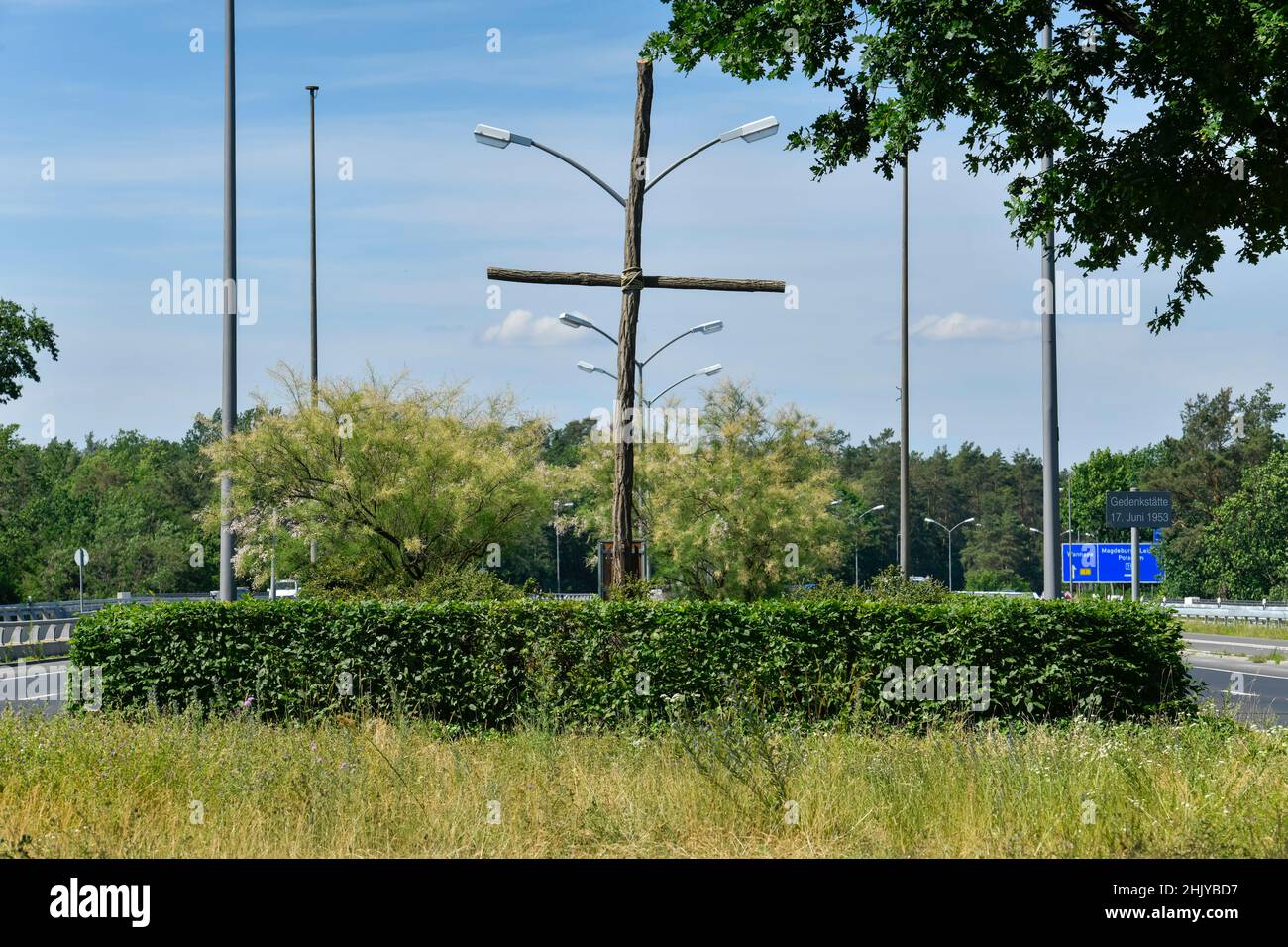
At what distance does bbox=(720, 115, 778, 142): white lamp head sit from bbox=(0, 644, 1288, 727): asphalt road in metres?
8.28

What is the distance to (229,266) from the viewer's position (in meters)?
15.9

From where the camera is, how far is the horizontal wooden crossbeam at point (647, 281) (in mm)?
16469

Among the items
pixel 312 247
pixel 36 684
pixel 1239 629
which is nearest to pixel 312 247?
pixel 312 247

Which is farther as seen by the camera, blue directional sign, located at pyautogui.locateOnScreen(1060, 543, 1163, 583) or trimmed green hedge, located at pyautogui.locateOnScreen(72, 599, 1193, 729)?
blue directional sign, located at pyautogui.locateOnScreen(1060, 543, 1163, 583)

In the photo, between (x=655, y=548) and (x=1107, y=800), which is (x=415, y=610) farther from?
(x=655, y=548)

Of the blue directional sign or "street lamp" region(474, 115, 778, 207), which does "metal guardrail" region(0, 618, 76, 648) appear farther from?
the blue directional sign

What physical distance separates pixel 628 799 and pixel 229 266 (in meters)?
10.4

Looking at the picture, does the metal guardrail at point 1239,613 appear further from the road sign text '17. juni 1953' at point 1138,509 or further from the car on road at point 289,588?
the car on road at point 289,588

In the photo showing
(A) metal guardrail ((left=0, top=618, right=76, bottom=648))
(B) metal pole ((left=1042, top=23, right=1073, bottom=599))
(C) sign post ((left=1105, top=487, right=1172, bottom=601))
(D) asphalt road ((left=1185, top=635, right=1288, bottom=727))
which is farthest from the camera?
(A) metal guardrail ((left=0, top=618, right=76, bottom=648))

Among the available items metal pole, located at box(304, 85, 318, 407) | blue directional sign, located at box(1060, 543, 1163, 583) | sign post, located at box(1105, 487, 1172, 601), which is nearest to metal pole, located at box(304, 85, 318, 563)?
metal pole, located at box(304, 85, 318, 407)

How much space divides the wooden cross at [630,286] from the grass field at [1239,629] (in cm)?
3270

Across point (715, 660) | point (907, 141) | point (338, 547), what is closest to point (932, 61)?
point (907, 141)

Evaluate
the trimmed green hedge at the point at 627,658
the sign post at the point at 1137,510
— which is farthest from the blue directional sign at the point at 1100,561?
the trimmed green hedge at the point at 627,658

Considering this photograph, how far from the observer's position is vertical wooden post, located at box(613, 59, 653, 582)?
17141 mm
